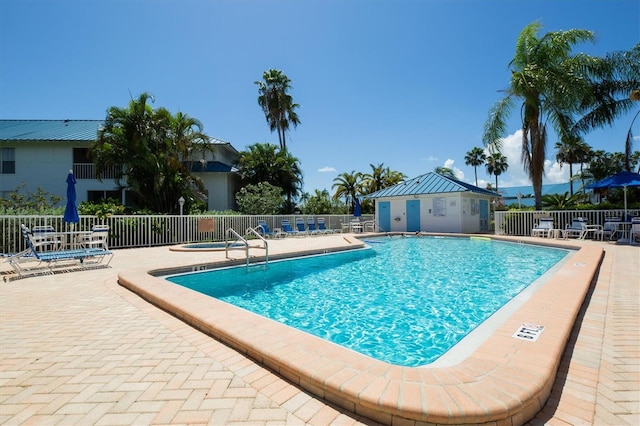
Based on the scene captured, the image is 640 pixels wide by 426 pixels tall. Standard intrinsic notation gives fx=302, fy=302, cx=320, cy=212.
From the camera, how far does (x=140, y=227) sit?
40.8 ft

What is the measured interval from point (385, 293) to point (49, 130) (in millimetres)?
27335

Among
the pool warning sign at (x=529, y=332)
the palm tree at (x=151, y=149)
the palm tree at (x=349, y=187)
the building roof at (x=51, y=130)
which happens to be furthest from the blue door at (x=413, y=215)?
the pool warning sign at (x=529, y=332)

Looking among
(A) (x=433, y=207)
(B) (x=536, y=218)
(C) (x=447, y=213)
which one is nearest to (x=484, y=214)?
(C) (x=447, y=213)

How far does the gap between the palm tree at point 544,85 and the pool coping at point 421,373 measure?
53.3 feet

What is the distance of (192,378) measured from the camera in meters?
2.46

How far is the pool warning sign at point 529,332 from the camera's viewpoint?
2.92 meters

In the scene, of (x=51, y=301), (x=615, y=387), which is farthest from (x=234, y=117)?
(x=615, y=387)

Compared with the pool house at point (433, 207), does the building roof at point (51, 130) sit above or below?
above

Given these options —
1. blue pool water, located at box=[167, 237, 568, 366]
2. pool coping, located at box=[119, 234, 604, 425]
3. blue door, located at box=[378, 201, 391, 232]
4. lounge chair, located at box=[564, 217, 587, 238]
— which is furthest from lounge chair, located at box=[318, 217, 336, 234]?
pool coping, located at box=[119, 234, 604, 425]

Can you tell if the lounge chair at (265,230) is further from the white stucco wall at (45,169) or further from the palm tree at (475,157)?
the palm tree at (475,157)

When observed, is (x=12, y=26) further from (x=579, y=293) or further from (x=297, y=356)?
(x=579, y=293)

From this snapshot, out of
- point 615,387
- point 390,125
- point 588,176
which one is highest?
point 390,125

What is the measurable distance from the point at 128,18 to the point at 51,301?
10078 mm

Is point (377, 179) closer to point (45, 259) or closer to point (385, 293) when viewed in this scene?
point (385, 293)
